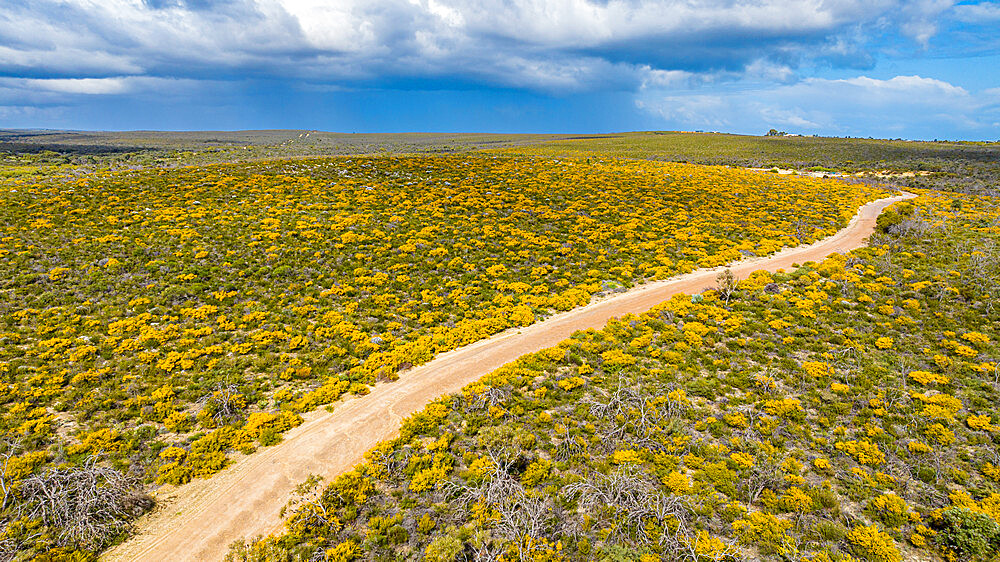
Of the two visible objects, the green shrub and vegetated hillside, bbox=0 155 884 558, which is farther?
vegetated hillside, bbox=0 155 884 558

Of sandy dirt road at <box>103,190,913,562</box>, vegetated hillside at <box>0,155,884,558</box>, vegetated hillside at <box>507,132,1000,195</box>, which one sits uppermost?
vegetated hillside at <box>507,132,1000,195</box>

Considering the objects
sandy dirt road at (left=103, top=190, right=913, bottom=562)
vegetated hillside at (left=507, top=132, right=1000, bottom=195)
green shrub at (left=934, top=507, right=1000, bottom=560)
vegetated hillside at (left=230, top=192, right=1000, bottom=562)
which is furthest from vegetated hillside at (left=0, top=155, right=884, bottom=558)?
vegetated hillside at (left=507, top=132, right=1000, bottom=195)

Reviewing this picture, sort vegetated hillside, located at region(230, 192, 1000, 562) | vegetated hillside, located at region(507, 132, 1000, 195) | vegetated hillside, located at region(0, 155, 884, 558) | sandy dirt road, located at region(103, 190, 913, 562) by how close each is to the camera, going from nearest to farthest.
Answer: vegetated hillside, located at region(230, 192, 1000, 562), sandy dirt road, located at region(103, 190, 913, 562), vegetated hillside, located at region(0, 155, 884, 558), vegetated hillside, located at region(507, 132, 1000, 195)

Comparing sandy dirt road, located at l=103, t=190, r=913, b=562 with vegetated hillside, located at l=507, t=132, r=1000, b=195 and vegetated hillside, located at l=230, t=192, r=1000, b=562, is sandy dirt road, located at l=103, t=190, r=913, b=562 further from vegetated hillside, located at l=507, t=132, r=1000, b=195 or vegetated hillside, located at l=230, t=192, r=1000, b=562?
vegetated hillside, located at l=507, t=132, r=1000, b=195

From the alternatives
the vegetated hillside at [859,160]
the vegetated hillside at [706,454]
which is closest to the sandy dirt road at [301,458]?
the vegetated hillside at [706,454]

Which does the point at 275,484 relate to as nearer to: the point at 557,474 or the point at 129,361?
the point at 557,474
